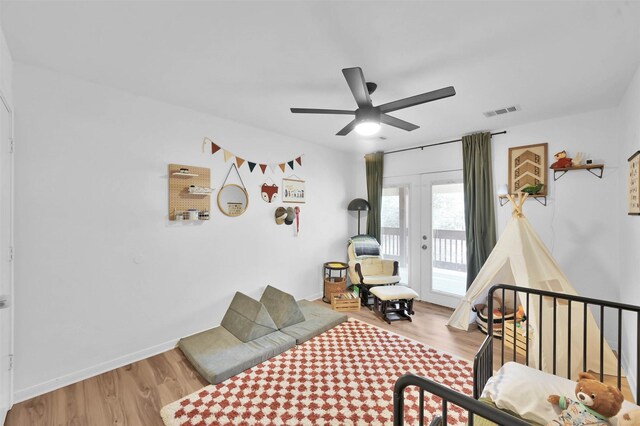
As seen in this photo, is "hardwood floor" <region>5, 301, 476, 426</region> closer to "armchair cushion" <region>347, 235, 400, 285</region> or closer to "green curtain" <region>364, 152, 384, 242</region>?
"armchair cushion" <region>347, 235, 400, 285</region>

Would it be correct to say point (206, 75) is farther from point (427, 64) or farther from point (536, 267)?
point (536, 267)

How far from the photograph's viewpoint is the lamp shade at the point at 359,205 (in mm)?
4789

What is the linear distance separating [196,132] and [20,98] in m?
1.33

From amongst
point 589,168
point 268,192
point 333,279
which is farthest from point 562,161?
point 268,192

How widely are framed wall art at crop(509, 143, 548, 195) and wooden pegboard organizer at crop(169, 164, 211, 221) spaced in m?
3.79

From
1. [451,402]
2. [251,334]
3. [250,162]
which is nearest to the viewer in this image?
[451,402]

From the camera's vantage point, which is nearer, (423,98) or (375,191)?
(423,98)

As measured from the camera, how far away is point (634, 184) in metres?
2.19

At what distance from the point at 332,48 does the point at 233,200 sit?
7.03ft

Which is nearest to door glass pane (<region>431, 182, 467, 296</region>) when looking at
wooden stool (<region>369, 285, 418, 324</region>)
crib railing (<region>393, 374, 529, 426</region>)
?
wooden stool (<region>369, 285, 418, 324</region>)

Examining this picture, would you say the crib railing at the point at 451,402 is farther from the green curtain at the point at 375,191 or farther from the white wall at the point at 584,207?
the green curtain at the point at 375,191

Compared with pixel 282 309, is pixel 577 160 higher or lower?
higher

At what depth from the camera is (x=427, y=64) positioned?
210 cm

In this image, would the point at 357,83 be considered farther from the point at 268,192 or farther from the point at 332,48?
the point at 268,192
